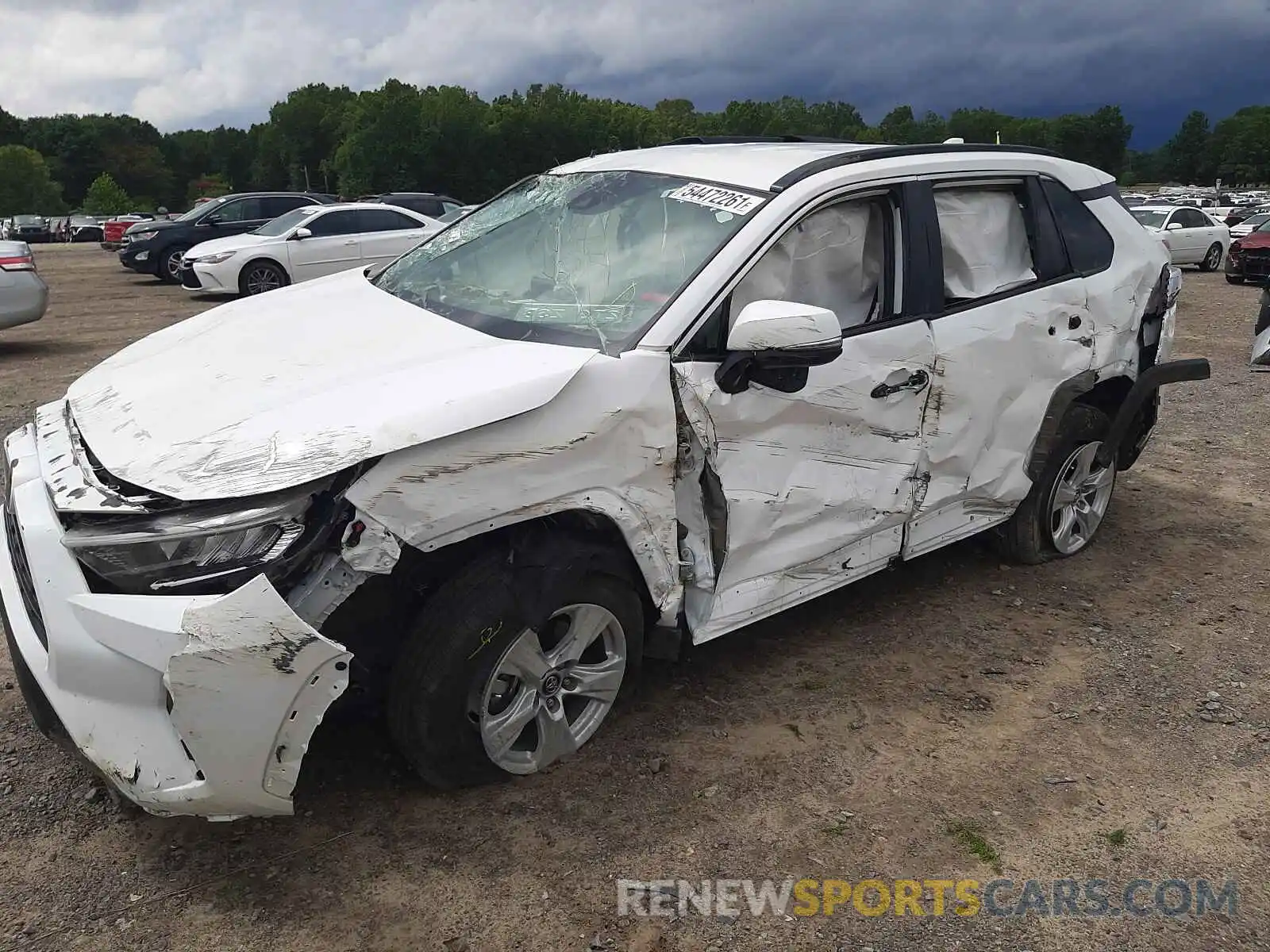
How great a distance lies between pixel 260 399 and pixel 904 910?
216cm

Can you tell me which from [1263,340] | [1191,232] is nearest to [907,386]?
[1263,340]

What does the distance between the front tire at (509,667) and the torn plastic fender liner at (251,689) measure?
0.33m

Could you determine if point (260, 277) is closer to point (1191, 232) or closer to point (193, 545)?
point (193, 545)

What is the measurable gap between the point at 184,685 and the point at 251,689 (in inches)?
5.4

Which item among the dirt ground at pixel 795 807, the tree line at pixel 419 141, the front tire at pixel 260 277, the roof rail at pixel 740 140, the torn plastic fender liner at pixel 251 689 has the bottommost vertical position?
the dirt ground at pixel 795 807

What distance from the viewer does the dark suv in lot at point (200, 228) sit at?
17.5m

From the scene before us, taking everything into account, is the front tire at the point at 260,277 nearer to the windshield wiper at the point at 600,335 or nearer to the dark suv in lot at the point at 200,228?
the dark suv in lot at the point at 200,228

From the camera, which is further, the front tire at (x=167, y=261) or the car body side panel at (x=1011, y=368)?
the front tire at (x=167, y=261)

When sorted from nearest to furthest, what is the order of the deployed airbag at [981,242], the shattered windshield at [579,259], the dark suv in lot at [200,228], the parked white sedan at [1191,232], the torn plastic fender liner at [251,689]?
the torn plastic fender liner at [251,689] → the shattered windshield at [579,259] → the deployed airbag at [981,242] → the dark suv in lot at [200,228] → the parked white sedan at [1191,232]

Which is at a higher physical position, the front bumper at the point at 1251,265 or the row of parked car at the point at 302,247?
the row of parked car at the point at 302,247

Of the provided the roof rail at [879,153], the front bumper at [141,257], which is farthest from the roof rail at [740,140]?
the front bumper at [141,257]

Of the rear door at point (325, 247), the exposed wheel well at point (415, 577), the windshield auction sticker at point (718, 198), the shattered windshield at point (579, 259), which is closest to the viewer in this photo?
the exposed wheel well at point (415, 577)

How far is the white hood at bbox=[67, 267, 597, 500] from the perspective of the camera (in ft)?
7.72

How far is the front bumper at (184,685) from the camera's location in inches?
85.7
